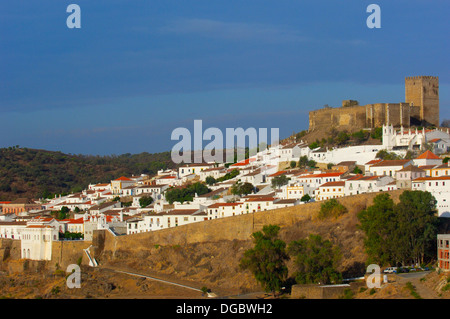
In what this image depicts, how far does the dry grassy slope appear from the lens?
45.0 m

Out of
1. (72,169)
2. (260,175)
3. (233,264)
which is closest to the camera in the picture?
(233,264)

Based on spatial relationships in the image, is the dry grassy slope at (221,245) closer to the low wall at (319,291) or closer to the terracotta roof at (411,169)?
the terracotta roof at (411,169)

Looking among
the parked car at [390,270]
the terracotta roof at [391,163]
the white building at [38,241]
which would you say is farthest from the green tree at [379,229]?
the white building at [38,241]

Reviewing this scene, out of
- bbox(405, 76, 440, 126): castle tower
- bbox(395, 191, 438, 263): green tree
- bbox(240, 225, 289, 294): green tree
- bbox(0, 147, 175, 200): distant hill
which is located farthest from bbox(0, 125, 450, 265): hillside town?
bbox(0, 147, 175, 200): distant hill

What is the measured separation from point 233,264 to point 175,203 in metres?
11.1

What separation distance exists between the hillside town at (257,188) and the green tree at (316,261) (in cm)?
719

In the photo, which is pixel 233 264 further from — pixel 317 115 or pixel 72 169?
pixel 72 169

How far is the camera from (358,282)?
3828 cm

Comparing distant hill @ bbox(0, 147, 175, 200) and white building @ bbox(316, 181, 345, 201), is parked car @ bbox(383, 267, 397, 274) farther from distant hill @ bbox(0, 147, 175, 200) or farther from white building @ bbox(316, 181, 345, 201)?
distant hill @ bbox(0, 147, 175, 200)

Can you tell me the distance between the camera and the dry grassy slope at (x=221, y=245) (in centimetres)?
4500

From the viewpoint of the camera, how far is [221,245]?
48781 mm
